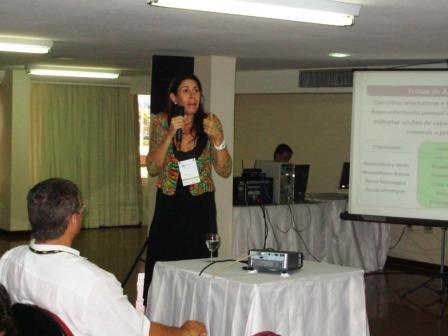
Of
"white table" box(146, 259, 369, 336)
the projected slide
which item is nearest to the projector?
"white table" box(146, 259, 369, 336)

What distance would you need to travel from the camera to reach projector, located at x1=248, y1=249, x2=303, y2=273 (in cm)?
393

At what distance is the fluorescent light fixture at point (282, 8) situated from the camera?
4016 millimetres

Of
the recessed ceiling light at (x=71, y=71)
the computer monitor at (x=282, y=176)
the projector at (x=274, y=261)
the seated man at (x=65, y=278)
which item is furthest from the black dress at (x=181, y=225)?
the recessed ceiling light at (x=71, y=71)

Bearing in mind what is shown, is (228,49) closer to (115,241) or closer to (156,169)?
(156,169)

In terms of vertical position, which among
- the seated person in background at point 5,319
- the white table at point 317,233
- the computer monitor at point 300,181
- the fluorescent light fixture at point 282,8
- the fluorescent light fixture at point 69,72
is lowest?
the white table at point 317,233

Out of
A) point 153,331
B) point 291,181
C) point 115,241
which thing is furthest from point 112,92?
point 153,331

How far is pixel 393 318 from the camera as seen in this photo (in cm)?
634

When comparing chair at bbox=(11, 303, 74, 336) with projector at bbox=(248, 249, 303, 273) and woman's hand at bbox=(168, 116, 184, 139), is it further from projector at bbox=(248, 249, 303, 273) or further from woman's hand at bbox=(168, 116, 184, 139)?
woman's hand at bbox=(168, 116, 184, 139)

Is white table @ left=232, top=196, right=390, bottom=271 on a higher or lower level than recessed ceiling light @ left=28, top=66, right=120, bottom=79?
lower

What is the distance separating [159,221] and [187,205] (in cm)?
33

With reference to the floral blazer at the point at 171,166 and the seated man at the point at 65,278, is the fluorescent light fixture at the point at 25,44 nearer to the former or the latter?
the floral blazer at the point at 171,166

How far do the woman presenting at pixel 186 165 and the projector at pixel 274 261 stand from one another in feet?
5.35

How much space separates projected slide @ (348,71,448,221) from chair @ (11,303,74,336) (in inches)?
155

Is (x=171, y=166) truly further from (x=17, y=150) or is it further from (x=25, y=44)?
(x=17, y=150)
